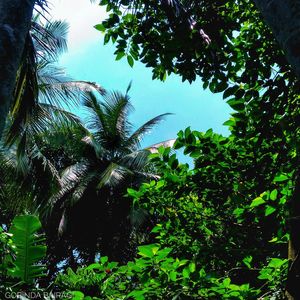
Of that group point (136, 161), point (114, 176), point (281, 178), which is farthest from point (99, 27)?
point (136, 161)

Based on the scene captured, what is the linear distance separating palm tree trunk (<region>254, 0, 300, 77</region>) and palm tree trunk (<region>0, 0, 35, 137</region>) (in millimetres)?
1270

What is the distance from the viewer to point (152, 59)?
3645 millimetres

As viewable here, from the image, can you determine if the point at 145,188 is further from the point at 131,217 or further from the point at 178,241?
the point at 131,217

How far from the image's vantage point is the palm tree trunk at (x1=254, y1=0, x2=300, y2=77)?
141cm

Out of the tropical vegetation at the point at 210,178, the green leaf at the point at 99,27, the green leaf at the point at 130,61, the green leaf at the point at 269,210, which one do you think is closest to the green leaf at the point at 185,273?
the tropical vegetation at the point at 210,178

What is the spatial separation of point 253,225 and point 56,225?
13.3m

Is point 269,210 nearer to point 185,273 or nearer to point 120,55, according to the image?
point 185,273

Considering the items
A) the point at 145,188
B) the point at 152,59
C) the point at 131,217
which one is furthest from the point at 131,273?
the point at 131,217

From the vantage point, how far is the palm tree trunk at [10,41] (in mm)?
1807

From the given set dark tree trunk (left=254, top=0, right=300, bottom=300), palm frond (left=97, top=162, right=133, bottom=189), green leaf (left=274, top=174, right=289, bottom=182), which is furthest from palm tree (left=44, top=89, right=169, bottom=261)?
dark tree trunk (left=254, top=0, right=300, bottom=300)

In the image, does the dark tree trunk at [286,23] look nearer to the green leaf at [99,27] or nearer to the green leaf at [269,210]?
the green leaf at [269,210]

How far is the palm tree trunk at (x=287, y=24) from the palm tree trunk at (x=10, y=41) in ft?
4.17

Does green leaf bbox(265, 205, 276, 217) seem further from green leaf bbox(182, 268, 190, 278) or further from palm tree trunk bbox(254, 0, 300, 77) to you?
palm tree trunk bbox(254, 0, 300, 77)

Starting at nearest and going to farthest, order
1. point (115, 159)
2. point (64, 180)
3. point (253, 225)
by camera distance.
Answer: point (253, 225) < point (64, 180) < point (115, 159)
